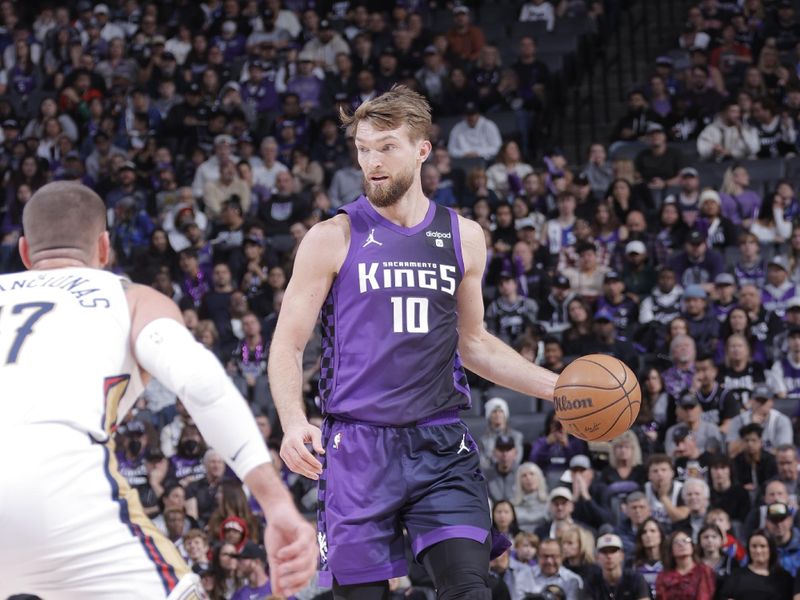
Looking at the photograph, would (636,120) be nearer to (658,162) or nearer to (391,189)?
(658,162)

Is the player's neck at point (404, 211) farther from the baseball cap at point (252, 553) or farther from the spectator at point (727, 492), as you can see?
the spectator at point (727, 492)

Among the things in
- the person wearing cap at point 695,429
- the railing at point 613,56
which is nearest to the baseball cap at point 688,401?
the person wearing cap at point 695,429

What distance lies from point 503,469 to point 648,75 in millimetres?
8908

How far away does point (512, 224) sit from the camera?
1603cm

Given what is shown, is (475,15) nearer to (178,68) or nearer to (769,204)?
(178,68)

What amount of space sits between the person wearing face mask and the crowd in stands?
0.03 metres

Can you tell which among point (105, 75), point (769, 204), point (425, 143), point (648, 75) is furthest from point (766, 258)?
point (105, 75)

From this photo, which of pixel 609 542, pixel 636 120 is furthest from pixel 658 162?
pixel 609 542

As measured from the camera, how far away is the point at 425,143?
594cm

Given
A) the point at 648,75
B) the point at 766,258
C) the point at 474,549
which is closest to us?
the point at 474,549

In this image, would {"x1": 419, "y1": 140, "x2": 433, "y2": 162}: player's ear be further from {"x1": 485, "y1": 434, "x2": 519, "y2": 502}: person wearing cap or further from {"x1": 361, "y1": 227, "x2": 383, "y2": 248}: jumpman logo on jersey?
{"x1": 485, "y1": 434, "x2": 519, "y2": 502}: person wearing cap

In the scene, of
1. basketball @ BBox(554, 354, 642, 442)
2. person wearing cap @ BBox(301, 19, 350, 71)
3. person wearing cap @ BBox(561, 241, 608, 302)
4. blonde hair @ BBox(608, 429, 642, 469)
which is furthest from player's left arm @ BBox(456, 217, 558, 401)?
person wearing cap @ BBox(301, 19, 350, 71)

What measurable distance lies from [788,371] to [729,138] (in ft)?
14.5

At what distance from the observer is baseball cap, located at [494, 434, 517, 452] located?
13.0m
